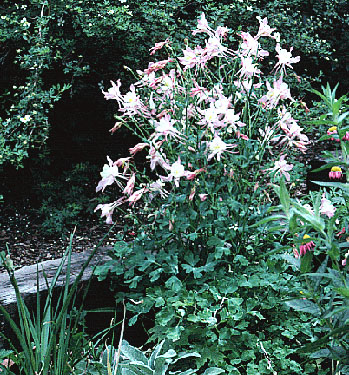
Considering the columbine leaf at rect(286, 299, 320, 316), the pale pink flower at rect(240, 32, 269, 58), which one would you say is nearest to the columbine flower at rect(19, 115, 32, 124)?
the pale pink flower at rect(240, 32, 269, 58)

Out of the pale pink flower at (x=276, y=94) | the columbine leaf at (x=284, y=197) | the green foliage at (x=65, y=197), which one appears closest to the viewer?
the columbine leaf at (x=284, y=197)

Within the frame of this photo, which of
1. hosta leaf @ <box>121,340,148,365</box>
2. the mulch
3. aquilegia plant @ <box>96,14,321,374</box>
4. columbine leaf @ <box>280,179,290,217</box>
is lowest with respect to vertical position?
the mulch

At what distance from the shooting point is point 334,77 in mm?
6199

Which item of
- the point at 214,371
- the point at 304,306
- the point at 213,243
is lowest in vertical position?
the point at 214,371

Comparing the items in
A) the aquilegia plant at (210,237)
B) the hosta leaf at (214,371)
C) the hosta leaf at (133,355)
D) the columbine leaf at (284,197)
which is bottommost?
the hosta leaf at (214,371)

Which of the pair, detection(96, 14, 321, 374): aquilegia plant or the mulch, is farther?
the mulch

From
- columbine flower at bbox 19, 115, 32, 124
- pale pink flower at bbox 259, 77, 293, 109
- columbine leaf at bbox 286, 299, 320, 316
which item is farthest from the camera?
columbine flower at bbox 19, 115, 32, 124

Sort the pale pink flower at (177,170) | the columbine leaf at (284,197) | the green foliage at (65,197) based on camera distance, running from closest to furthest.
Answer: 1. the columbine leaf at (284,197)
2. the pale pink flower at (177,170)
3. the green foliage at (65,197)

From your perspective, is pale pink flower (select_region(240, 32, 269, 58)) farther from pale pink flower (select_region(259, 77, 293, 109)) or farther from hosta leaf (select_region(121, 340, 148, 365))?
hosta leaf (select_region(121, 340, 148, 365))

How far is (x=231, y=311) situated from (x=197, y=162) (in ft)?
2.35

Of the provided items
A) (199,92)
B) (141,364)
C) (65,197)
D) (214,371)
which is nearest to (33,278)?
(141,364)

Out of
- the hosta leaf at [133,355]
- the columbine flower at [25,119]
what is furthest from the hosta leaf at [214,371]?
the columbine flower at [25,119]

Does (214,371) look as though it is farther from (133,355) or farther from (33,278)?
(33,278)

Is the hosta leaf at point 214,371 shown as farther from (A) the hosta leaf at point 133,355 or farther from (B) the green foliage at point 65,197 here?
(B) the green foliage at point 65,197
